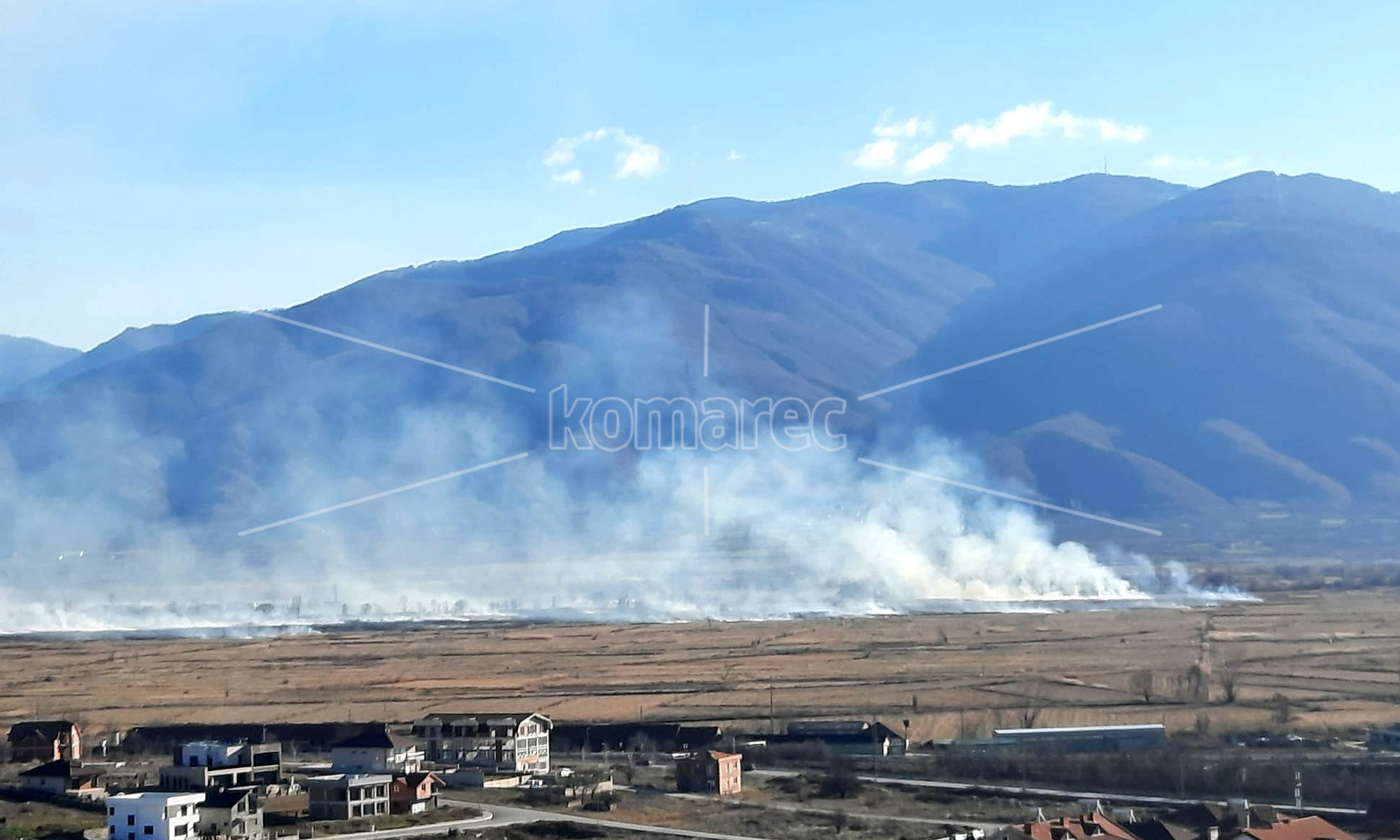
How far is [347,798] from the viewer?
136 feet

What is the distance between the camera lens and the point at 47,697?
6962 cm

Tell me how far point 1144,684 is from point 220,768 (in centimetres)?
3244

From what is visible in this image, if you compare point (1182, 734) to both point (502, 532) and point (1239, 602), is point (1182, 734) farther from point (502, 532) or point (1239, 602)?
point (502, 532)

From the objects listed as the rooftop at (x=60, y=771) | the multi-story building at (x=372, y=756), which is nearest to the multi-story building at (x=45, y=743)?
the rooftop at (x=60, y=771)

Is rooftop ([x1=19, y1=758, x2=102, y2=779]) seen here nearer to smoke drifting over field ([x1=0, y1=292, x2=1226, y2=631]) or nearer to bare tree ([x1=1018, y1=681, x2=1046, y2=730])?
bare tree ([x1=1018, y1=681, x2=1046, y2=730])

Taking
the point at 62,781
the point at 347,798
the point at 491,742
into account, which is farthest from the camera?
the point at 491,742

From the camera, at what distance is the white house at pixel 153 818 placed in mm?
37453

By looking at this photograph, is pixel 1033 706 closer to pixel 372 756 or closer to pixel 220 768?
pixel 372 756

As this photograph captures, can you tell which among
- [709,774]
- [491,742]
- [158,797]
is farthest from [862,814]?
[158,797]

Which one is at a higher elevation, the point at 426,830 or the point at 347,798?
the point at 347,798

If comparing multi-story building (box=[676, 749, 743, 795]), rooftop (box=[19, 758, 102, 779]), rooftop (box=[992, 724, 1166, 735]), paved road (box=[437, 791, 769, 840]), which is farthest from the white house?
rooftop (box=[992, 724, 1166, 735])

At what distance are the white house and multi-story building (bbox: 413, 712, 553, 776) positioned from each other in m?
11.7

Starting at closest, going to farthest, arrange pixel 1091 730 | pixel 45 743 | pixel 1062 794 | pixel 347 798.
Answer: pixel 347 798
pixel 1062 794
pixel 45 743
pixel 1091 730

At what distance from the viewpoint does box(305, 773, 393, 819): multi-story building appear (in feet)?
136
